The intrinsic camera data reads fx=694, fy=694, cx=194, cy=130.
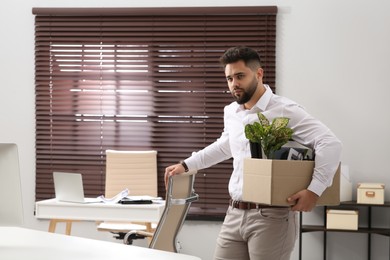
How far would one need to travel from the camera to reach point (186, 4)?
20.3ft

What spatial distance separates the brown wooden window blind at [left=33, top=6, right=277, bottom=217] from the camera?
6172 mm

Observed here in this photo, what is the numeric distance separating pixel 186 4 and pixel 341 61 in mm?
1458

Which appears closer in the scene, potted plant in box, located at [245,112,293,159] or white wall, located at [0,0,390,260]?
potted plant in box, located at [245,112,293,159]

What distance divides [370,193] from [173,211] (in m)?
2.41

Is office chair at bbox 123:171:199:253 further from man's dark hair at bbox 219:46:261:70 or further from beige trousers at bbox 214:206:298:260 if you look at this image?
man's dark hair at bbox 219:46:261:70

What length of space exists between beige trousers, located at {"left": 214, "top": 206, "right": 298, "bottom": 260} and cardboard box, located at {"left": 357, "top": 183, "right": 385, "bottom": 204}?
8.10 feet

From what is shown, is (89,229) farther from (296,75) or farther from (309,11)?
(309,11)

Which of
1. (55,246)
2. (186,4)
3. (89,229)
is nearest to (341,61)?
(186,4)

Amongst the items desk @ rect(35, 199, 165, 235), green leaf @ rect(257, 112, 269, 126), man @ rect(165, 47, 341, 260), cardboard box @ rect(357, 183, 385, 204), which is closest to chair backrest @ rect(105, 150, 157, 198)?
desk @ rect(35, 199, 165, 235)

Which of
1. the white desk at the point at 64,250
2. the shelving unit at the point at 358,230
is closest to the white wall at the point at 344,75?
the shelving unit at the point at 358,230

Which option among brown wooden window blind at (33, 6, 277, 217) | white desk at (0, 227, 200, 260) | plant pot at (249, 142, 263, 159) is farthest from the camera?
brown wooden window blind at (33, 6, 277, 217)

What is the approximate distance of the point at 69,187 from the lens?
497 centimetres

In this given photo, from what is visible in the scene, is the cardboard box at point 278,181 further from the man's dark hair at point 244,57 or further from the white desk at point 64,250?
Answer: the white desk at point 64,250

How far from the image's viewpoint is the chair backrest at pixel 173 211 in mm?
3781
